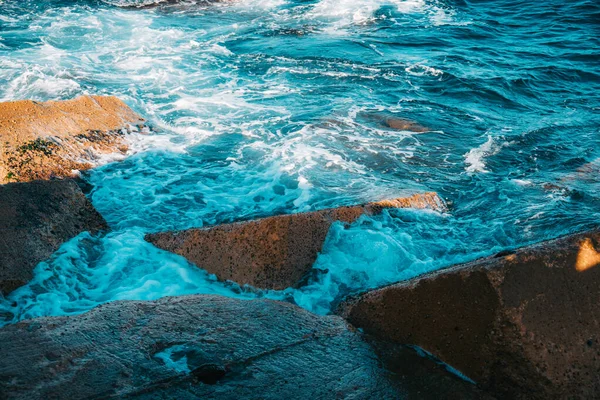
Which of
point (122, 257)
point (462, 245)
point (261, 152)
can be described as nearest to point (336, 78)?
point (261, 152)

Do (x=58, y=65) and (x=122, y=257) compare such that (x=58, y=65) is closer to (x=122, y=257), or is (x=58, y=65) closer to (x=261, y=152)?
(x=261, y=152)

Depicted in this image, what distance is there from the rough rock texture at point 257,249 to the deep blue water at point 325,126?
108mm

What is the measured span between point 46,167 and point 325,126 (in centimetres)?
392

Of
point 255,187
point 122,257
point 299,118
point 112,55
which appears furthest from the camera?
point 112,55

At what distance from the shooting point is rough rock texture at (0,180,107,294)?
441cm

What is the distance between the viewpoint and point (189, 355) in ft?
10.6

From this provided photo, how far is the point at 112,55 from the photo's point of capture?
1250 centimetres

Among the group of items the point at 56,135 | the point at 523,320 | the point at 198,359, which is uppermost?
the point at 56,135

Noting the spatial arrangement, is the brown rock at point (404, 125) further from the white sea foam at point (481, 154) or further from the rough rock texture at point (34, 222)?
the rough rock texture at point (34, 222)

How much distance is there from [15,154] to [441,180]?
4.72m

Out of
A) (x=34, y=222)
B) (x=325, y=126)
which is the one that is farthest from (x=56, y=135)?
(x=325, y=126)

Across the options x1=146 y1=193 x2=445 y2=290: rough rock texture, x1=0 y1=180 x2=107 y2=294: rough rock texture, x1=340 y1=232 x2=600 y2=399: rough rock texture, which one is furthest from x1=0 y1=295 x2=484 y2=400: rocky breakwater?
x1=0 y1=180 x2=107 y2=294: rough rock texture

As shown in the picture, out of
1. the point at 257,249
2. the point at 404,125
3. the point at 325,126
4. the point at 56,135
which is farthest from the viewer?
the point at 404,125

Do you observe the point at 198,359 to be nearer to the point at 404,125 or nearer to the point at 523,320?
the point at 523,320
